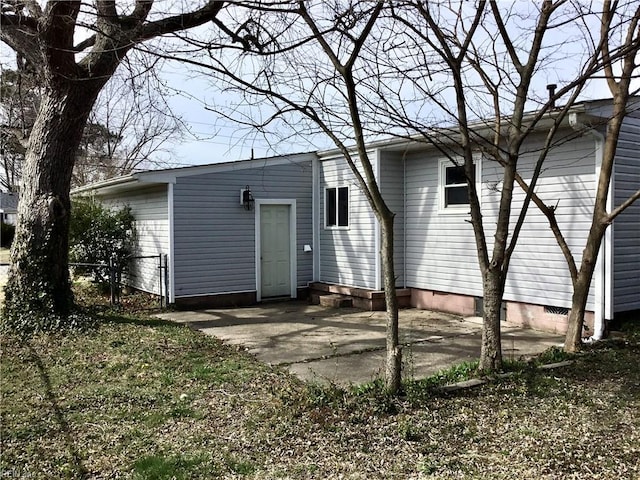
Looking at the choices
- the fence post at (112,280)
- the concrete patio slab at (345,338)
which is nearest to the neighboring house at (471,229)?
the concrete patio slab at (345,338)

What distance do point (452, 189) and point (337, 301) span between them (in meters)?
3.13

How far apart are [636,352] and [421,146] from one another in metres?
4.87

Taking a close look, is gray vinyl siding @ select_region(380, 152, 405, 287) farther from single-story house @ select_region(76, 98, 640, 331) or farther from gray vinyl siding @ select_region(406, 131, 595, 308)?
gray vinyl siding @ select_region(406, 131, 595, 308)

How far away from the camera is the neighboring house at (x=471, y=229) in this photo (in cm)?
744

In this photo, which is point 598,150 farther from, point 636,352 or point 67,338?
point 67,338

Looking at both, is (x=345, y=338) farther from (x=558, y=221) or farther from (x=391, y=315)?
(x=558, y=221)

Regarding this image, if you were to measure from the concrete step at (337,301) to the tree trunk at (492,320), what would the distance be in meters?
5.61

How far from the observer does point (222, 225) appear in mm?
10938

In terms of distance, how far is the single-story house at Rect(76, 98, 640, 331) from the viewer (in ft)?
24.9

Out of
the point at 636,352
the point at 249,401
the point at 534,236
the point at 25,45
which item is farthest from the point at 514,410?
the point at 25,45

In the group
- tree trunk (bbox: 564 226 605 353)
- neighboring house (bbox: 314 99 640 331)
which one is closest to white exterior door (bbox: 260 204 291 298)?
neighboring house (bbox: 314 99 640 331)

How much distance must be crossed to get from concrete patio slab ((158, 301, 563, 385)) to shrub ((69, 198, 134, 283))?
9.77 feet

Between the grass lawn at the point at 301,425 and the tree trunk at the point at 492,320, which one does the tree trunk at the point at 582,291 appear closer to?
the grass lawn at the point at 301,425

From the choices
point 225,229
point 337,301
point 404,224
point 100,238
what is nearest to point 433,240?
point 404,224
